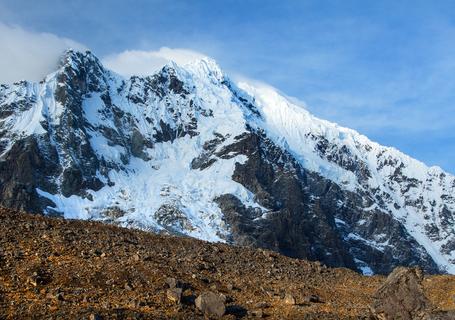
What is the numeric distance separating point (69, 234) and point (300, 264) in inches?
443

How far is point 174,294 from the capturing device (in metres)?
20.6

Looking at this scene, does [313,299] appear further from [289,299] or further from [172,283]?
[172,283]

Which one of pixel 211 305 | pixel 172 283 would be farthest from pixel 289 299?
pixel 172 283

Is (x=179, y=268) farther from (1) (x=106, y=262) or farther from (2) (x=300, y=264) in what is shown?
(2) (x=300, y=264)

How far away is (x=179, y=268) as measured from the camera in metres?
25.0

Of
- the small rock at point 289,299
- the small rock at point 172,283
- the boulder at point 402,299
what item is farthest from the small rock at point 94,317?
the boulder at point 402,299

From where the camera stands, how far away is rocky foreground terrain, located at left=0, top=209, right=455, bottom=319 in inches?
754

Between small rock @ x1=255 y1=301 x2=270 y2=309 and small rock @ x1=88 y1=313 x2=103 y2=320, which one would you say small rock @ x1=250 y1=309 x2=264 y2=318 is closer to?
small rock @ x1=255 y1=301 x2=270 y2=309

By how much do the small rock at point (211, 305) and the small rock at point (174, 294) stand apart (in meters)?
→ 0.62

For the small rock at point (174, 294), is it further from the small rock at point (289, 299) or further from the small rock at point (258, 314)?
the small rock at point (289, 299)

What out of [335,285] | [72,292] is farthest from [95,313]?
[335,285]

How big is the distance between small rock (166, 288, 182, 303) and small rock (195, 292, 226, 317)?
623 mm

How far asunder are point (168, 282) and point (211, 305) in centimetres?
231

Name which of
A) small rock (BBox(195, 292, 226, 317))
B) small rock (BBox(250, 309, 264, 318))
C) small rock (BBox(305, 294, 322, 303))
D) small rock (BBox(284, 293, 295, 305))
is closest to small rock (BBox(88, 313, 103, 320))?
small rock (BBox(195, 292, 226, 317))
